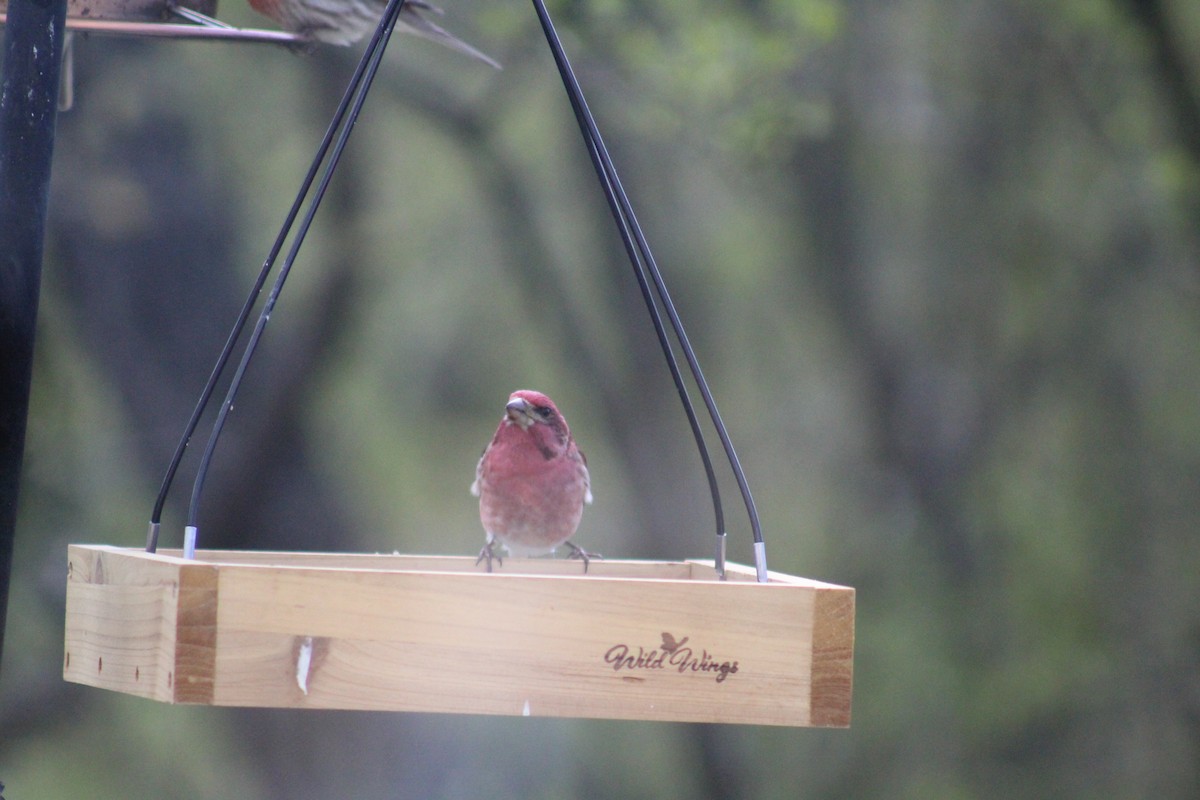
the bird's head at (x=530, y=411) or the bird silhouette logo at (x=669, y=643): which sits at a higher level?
the bird's head at (x=530, y=411)

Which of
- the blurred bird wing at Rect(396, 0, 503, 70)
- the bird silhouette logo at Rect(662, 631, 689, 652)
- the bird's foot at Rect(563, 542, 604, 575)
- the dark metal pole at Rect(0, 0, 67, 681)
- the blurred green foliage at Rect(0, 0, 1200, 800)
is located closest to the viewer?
the dark metal pole at Rect(0, 0, 67, 681)

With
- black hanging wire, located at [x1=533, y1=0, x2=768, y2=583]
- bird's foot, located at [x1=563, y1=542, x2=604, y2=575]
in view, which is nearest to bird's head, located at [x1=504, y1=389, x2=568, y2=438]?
bird's foot, located at [x1=563, y1=542, x2=604, y2=575]

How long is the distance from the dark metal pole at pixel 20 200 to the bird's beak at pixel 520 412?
1.23m

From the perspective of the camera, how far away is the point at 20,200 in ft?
7.65

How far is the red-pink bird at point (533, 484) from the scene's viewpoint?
11.3ft

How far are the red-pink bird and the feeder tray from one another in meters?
0.98

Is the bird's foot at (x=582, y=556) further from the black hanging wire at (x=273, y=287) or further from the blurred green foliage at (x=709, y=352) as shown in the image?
the blurred green foliage at (x=709, y=352)

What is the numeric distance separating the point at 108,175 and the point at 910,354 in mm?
4316

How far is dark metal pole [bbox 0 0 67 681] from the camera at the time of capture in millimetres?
2297

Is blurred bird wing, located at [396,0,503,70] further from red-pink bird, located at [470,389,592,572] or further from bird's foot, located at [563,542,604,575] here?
bird's foot, located at [563,542,604,575]

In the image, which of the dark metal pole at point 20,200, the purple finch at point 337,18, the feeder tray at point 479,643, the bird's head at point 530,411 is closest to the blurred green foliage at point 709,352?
the purple finch at point 337,18

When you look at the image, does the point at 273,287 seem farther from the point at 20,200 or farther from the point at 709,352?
the point at 709,352

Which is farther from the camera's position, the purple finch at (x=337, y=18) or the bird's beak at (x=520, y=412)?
the purple finch at (x=337, y=18)

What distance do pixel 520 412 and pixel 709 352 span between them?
4857 mm
